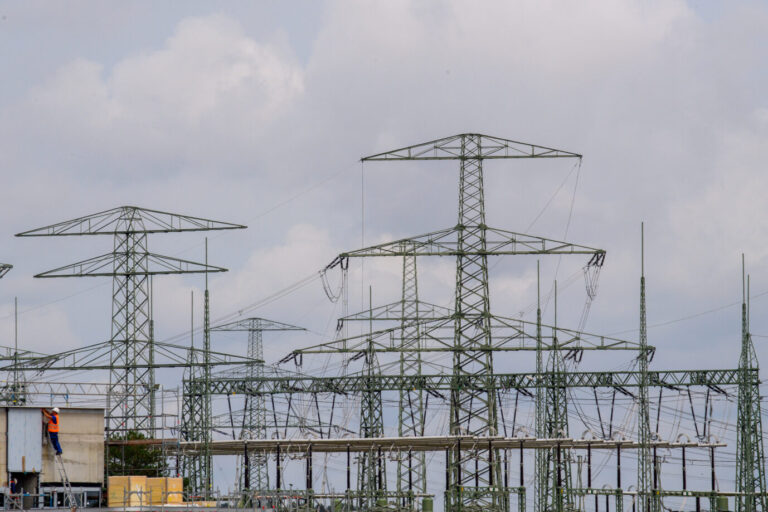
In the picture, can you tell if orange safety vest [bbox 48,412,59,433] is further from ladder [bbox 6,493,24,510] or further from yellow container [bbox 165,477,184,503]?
yellow container [bbox 165,477,184,503]

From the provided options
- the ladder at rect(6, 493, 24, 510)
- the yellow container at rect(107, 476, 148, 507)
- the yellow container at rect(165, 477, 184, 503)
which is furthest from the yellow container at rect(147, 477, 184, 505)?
the ladder at rect(6, 493, 24, 510)

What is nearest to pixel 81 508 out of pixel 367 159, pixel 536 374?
pixel 367 159

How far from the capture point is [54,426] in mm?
70875

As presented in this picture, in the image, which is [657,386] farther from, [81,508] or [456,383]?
[81,508]

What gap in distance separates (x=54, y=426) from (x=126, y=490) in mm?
4177

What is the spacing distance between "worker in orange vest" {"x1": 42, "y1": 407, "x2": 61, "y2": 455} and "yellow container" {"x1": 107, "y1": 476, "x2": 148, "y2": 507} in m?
2.80

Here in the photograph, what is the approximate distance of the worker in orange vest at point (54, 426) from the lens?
232 ft

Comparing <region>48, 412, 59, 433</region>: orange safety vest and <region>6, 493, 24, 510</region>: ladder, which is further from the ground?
<region>48, 412, 59, 433</region>: orange safety vest

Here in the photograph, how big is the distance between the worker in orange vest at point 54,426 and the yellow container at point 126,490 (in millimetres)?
2800

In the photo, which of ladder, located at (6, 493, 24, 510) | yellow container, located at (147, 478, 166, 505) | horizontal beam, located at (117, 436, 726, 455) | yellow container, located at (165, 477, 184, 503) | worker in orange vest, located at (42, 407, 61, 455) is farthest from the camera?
horizontal beam, located at (117, 436, 726, 455)

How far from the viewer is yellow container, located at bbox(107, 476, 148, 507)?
71.2 m

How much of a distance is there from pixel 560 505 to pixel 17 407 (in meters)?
36.4

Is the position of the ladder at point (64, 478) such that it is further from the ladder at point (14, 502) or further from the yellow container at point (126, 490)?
the ladder at point (14, 502)

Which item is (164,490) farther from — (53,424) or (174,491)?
(53,424)
